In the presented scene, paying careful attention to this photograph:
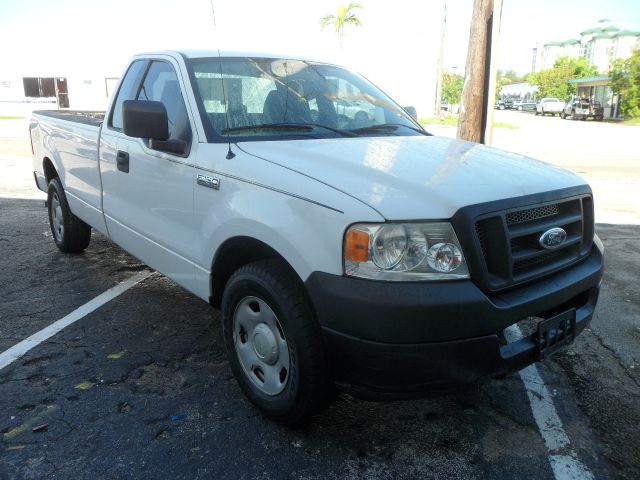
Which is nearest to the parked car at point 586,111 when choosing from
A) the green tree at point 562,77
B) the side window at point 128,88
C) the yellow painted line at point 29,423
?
the green tree at point 562,77

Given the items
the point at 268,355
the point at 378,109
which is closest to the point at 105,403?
the point at 268,355

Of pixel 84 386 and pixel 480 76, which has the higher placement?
pixel 480 76

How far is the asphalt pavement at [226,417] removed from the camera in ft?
8.54

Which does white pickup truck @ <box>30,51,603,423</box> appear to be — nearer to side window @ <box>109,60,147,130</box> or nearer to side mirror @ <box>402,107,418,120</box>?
side window @ <box>109,60,147,130</box>

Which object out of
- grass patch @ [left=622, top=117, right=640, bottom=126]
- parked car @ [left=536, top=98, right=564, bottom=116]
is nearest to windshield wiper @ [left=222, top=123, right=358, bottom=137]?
grass patch @ [left=622, top=117, right=640, bottom=126]

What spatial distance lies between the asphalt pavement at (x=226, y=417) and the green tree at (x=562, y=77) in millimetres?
76801

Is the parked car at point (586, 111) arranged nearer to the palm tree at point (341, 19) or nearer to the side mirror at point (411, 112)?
the palm tree at point (341, 19)

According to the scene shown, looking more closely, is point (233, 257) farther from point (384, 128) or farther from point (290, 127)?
point (384, 128)

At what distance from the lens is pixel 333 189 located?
242 cm

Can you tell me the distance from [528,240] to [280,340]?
124 cm

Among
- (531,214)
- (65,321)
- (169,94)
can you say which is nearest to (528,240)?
(531,214)

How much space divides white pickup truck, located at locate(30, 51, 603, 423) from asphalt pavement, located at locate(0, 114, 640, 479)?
266 mm

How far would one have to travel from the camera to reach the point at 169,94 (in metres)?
3.71

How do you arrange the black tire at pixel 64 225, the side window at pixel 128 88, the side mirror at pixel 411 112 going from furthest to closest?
the black tire at pixel 64 225, the side mirror at pixel 411 112, the side window at pixel 128 88
